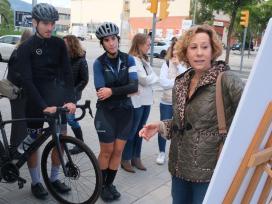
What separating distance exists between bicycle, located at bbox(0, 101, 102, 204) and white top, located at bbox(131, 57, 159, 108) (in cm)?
105

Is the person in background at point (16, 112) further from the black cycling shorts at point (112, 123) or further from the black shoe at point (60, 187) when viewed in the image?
the black cycling shorts at point (112, 123)

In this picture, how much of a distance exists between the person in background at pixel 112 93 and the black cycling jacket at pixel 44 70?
0.99 ft

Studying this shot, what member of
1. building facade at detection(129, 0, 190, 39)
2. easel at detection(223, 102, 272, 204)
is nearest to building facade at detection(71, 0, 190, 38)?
building facade at detection(129, 0, 190, 39)

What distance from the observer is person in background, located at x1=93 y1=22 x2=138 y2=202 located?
379 cm

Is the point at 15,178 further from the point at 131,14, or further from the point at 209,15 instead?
the point at 131,14

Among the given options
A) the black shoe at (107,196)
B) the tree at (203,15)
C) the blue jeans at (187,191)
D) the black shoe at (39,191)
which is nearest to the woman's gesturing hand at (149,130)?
the blue jeans at (187,191)

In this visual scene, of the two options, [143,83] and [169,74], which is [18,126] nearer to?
[143,83]

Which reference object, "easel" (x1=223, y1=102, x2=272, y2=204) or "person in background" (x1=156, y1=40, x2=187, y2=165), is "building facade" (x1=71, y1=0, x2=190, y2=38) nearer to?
"person in background" (x1=156, y1=40, x2=187, y2=165)

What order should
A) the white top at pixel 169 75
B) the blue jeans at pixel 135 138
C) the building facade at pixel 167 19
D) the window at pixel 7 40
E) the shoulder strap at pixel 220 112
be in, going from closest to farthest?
1. the shoulder strap at pixel 220 112
2. the blue jeans at pixel 135 138
3. the white top at pixel 169 75
4. the window at pixel 7 40
5. the building facade at pixel 167 19

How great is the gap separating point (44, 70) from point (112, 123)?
82cm

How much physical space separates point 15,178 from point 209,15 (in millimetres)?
37898

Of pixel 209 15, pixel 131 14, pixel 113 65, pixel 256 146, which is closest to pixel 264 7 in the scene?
pixel 209 15

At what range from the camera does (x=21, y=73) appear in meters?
3.55

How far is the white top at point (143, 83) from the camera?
4.71m
